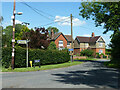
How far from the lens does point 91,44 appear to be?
71.0m

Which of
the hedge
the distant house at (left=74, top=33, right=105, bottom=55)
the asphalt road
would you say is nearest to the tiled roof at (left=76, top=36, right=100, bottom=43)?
the distant house at (left=74, top=33, right=105, bottom=55)

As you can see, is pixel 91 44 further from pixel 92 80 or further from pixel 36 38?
pixel 92 80

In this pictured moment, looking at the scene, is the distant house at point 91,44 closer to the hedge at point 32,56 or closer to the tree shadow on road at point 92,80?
the hedge at point 32,56

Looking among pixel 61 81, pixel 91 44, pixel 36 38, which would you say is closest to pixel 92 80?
pixel 61 81

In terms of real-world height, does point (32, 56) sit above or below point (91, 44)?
below

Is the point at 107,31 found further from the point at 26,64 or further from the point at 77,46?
the point at 77,46

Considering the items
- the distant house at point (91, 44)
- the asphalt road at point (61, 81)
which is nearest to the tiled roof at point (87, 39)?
the distant house at point (91, 44)

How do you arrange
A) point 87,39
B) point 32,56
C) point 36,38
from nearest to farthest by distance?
point 32,56 → point 36,38 → point 87,39

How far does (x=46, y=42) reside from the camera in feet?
111

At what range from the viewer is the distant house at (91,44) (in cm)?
6862

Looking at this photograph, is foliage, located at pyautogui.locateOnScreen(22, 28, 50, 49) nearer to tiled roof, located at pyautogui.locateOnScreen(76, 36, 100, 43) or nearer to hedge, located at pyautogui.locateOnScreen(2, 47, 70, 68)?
hedge, located at pyautogui.locateOnScreen(2, 47, 70, 68)

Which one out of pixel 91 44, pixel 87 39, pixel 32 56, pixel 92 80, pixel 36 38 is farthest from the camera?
pixel 87 39

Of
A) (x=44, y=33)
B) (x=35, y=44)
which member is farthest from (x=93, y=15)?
(x=35, y=44)

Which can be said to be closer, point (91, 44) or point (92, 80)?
point (92, 80)
